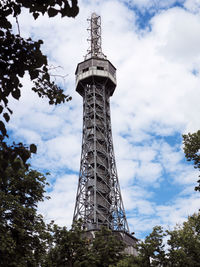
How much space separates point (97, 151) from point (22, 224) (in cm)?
3887

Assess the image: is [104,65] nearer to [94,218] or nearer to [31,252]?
[94,218]

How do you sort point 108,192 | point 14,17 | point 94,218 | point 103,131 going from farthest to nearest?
1. point 103,131
2. point 108,192
3. point 94,218
4. point 14,17

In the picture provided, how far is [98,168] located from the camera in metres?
54.8

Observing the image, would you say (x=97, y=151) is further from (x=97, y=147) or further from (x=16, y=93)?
(x=16, y=93)

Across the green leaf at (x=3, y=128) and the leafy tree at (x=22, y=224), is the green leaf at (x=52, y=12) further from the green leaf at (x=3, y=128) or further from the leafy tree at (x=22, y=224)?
the leafy tree at (x=22, y=224)

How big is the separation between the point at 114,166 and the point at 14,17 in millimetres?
50954

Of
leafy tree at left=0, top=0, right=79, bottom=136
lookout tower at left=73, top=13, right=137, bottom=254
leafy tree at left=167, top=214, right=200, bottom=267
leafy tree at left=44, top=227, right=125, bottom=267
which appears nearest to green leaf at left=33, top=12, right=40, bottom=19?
leafy tree at left=0, top=0, right=79, bottom=136

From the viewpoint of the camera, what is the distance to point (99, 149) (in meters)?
56.3

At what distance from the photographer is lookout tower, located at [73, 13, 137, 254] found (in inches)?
1970

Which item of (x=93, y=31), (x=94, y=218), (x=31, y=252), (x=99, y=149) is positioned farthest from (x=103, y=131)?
(x=31, y=252)

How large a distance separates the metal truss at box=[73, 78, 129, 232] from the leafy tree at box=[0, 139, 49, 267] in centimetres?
2831

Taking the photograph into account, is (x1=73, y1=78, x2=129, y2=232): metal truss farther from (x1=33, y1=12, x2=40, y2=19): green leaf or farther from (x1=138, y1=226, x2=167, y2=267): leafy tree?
(x1=33, y1=12, x2=40, y2=19): green leaf

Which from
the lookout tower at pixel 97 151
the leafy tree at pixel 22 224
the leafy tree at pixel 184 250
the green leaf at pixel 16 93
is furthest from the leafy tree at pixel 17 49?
the lookout tower at pixel 97 151

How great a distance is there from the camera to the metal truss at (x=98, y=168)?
50281 mm
